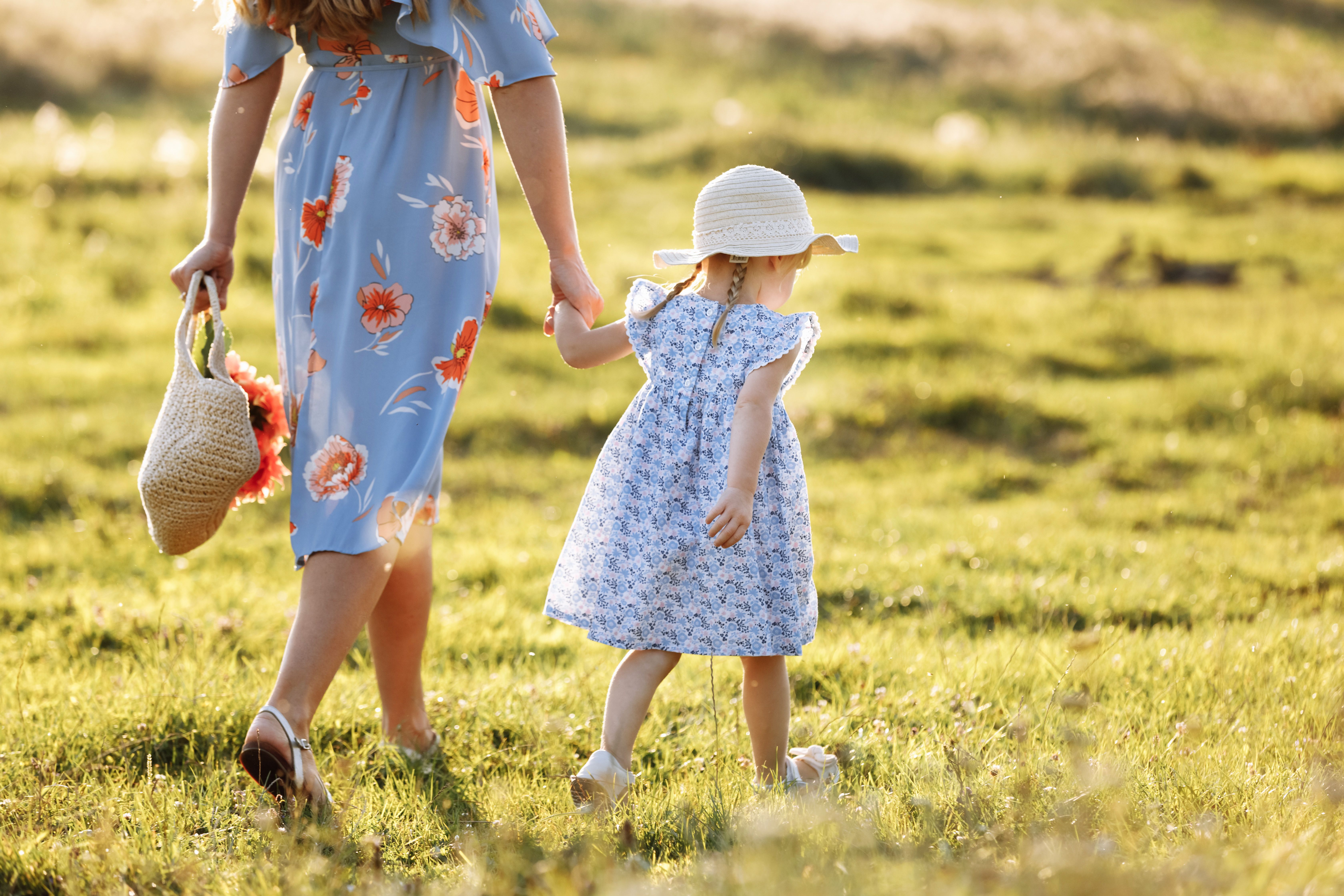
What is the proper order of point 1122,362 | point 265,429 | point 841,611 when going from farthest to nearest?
point 1122,362, point 841,611, point 265,429

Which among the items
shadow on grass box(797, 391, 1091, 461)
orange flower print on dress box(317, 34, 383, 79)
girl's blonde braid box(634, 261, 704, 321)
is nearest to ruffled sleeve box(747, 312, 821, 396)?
girl's blonde braid box(634, 261, 704, 321)

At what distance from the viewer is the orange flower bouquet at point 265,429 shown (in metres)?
2.88

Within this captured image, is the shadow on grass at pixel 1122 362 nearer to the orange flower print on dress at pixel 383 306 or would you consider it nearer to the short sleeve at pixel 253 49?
the orange flower print on dress at pixel 383 306

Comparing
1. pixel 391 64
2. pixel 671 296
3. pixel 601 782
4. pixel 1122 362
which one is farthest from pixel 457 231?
pixel 1122 362

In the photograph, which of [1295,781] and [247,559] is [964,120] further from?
[1295,781]

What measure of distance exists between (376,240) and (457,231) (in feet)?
0.62

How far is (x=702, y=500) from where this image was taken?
2.67 meters

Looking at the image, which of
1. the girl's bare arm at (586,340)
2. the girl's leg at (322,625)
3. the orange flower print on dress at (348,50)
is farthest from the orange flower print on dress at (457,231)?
the girl's leg at (322,625)

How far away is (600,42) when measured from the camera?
87.2 ft

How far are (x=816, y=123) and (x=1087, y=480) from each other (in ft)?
43.7

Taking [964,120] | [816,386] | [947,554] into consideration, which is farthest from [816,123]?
[947,554]

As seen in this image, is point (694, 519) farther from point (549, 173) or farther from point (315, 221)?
point (315, 221)

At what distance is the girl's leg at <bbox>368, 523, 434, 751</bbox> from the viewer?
295 centimetres

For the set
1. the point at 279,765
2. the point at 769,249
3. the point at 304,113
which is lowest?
the point at 279,765
